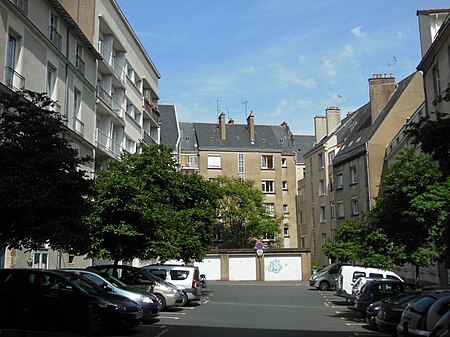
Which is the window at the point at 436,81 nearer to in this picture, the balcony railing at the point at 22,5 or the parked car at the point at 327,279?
the parked car at the point at 327,279

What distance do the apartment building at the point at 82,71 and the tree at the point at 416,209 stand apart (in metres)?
11.5

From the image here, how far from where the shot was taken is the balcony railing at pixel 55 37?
956 inches

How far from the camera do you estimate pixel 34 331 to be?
41.1 feet

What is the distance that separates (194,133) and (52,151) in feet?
166

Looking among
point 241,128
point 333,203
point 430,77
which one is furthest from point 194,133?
point 430,77

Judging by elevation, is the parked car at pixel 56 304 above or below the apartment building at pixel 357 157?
below

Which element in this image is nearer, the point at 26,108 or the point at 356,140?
the point at 26,108

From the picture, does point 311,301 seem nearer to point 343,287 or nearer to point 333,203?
point 343,287

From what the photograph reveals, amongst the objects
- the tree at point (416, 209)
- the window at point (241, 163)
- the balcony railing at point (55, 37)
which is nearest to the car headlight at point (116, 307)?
the tree at point (416, 209)

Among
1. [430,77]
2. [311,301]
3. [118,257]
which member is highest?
[430,77]

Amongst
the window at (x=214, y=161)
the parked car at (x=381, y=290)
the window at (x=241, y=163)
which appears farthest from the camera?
the window at (x=241, y=163)

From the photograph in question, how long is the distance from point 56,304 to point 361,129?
39100 millimetres

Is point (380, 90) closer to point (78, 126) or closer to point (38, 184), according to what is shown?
point (78, 126)

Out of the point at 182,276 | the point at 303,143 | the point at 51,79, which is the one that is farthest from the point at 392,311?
the point at 303,143
